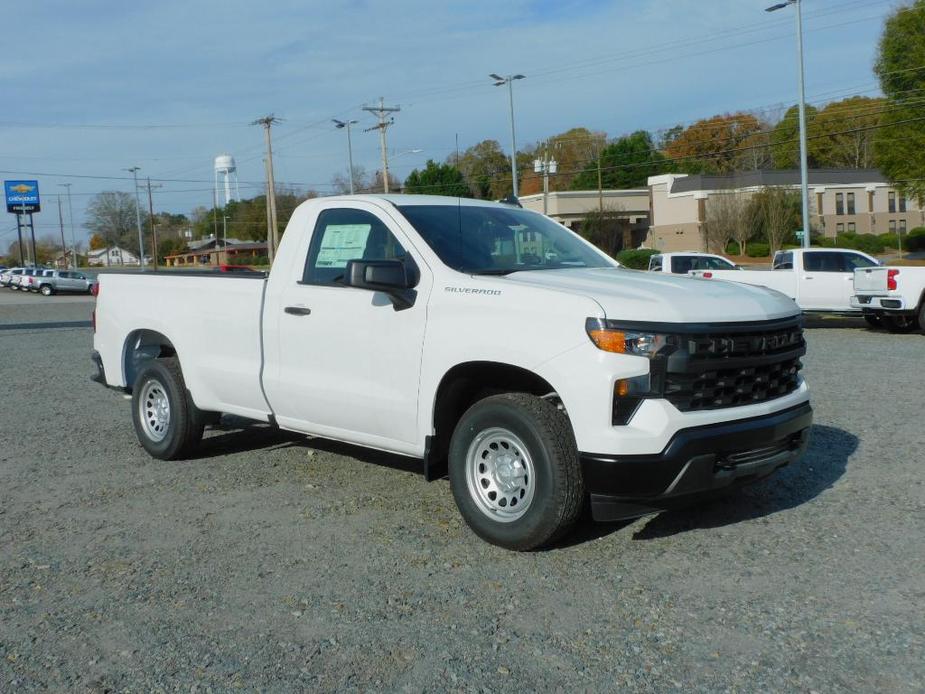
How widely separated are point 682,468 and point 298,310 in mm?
2864

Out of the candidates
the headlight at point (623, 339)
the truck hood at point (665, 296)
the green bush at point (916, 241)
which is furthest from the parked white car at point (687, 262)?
the green bush at point (916, 241)

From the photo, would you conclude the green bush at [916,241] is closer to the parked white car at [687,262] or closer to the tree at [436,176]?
the tree at [436,176]

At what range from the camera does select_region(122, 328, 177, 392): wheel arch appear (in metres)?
8.35

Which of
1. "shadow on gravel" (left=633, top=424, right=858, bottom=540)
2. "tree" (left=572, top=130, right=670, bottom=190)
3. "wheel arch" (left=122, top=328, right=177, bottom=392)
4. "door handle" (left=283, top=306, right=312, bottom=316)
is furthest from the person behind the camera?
"tree" (left=572, top=130, right=670, bottom=190)

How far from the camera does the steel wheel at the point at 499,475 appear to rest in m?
5.34

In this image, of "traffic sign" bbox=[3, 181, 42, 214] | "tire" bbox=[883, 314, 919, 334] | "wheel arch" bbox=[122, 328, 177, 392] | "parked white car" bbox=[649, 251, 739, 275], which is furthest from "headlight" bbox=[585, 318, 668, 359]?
"traffic sign" bbox=[3, 181, 42, 214]

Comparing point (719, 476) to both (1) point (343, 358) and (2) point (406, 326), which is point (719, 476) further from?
(1) point (343, 358)

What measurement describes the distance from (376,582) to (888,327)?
57.2 feet

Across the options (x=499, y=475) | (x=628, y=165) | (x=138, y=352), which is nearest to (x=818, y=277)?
(x=138, y=352)

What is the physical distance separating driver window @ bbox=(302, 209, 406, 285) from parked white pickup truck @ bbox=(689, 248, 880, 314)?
1535 centimetres

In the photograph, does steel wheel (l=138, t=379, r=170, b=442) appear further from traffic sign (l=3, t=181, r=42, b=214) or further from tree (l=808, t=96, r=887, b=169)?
traffic sign (l=3, t=181, r=42, b=214)

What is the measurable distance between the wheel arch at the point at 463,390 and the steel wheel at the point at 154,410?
9.78 feet

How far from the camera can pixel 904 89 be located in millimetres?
39656

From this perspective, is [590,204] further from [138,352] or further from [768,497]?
[768,497]
